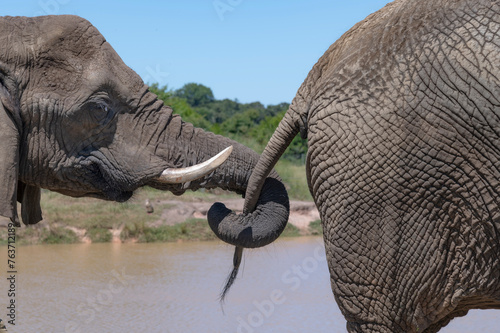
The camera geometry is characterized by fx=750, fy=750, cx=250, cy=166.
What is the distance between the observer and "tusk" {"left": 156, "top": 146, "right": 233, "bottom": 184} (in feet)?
11.0

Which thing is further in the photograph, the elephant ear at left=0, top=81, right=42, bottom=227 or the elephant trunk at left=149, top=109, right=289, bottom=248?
the elephant trunk at left=149, top=109, right=289, bottom=248

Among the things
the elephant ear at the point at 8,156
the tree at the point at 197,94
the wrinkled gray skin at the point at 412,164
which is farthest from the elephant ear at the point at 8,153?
the tree at the point at 197,94

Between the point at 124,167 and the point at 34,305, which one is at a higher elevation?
the point at 124,167

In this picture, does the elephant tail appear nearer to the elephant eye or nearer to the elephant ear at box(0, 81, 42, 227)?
the elephant eye

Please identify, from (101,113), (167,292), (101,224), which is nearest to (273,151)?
(101,113)

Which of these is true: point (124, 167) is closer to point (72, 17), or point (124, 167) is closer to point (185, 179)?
point (185, 179)

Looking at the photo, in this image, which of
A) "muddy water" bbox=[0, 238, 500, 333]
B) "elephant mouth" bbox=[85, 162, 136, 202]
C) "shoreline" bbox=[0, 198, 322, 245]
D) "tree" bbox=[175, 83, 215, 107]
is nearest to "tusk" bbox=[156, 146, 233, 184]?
"elephant mouth" bbox=[85, 162, 136, 202]

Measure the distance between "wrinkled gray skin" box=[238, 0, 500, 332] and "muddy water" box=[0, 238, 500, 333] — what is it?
3249 millimetres

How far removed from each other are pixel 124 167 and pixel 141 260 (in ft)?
19.4

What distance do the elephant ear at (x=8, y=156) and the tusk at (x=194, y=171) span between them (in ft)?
2.11

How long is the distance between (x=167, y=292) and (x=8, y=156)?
4491 millimetres

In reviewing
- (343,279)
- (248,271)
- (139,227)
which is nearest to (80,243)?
(139,227)

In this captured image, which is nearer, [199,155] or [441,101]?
[441,101]

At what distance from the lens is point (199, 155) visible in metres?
3.51
